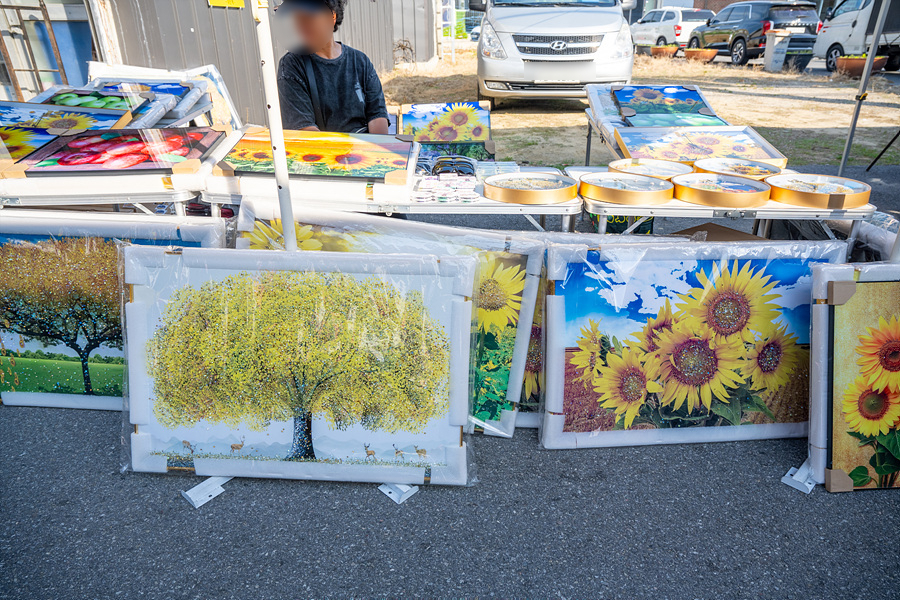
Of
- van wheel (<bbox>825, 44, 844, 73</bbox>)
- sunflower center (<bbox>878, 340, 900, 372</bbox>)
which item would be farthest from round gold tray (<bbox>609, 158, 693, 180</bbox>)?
van wheel (<bbox>825, 44, 844, 73</bbox>)

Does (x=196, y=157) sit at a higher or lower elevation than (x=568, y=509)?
higher

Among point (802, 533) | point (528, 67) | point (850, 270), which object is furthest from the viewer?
point (528, 67)

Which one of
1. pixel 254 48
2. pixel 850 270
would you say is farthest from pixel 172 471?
pixel 254 48

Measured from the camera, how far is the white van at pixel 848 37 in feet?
39.5

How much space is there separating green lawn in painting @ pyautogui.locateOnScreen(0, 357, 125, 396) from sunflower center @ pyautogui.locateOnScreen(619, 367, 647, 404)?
208 centimetres

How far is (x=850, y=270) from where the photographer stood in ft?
6.60

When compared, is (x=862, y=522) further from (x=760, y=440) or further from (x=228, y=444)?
(x=228, y=444)

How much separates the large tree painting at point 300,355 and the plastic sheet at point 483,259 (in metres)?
0.30

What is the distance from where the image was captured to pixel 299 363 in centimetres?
200

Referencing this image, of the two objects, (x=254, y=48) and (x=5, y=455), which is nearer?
(x=5, y=455)


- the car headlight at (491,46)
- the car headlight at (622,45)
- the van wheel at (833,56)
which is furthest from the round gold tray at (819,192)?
the van wheel at (833,56)

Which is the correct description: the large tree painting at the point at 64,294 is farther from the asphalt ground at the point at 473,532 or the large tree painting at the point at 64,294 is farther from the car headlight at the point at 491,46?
the car headlight at the point at 491,46

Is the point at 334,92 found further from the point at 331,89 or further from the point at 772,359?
the point at 772,359

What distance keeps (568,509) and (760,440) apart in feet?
3.03
